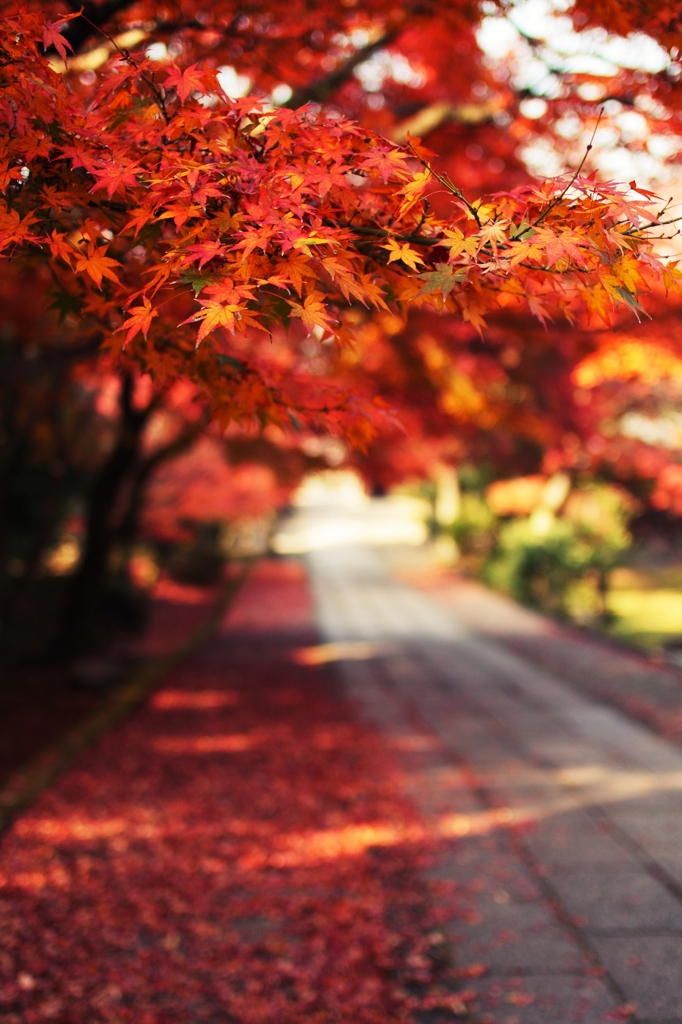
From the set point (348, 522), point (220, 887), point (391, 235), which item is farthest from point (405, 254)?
point (348, 522)

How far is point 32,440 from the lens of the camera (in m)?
10.5

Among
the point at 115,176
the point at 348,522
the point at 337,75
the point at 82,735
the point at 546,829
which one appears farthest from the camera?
the point at 348,522

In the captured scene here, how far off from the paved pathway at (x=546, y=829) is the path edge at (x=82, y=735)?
273 cm

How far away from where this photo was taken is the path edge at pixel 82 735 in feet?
22.0

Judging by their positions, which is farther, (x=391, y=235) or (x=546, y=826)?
(x=546, y=826)

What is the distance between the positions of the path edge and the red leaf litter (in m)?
0.16

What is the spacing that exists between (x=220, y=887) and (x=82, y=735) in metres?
4.17

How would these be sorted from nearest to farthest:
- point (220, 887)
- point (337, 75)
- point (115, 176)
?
point (115, 176), point (220, 887), point (337, 75)

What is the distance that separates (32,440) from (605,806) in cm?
778

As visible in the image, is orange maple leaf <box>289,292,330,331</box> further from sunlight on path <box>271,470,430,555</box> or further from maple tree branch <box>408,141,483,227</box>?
sunlight on path <box>271,470,430,555</box>

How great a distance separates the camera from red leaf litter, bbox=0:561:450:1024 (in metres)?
3.79

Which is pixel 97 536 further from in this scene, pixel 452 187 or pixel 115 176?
pixel 452 187

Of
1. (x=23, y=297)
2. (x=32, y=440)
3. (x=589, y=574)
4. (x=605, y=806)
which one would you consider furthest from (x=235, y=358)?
(x=589, y=574)

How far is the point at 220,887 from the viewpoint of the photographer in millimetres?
4980
